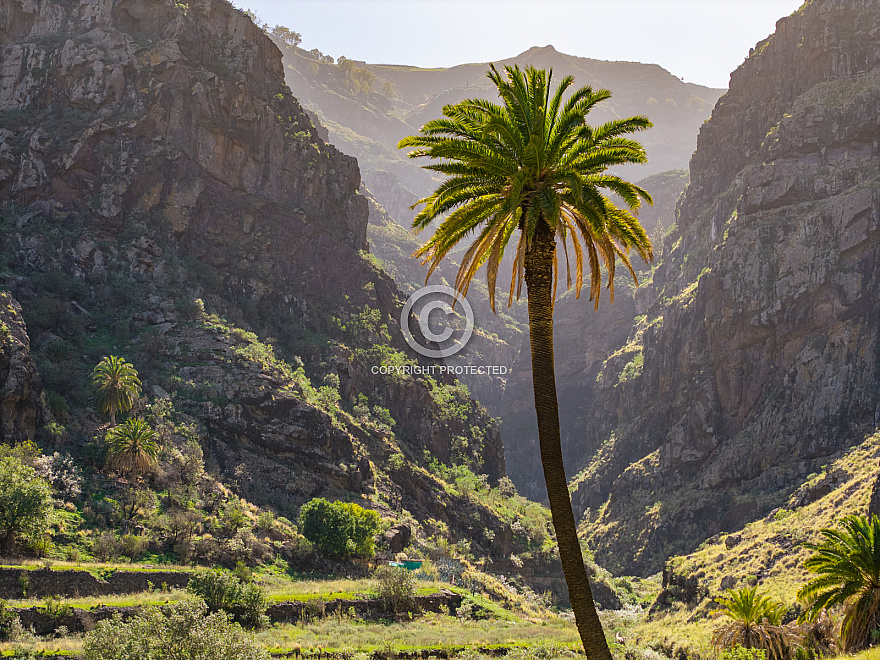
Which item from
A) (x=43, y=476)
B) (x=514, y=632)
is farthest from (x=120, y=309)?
(x=514, y=632)

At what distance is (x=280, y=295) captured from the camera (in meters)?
84.1

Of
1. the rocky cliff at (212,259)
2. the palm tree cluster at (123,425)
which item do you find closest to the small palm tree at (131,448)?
the palm tree cluster at (123,425)

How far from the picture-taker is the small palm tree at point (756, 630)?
35.9 m

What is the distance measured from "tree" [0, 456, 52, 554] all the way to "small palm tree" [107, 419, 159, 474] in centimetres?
820

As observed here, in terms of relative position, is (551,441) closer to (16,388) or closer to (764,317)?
(16,388)

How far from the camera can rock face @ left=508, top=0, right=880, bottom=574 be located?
3575 inches

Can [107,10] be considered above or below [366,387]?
above

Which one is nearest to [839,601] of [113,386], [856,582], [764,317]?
[856,582]

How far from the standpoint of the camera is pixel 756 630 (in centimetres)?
3722

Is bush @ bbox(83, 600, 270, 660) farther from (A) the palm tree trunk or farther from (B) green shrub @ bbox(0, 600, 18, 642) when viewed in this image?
(A) the palm tree trunk

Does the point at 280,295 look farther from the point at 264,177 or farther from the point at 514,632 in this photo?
the point at 514,632

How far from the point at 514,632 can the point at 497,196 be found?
108ft

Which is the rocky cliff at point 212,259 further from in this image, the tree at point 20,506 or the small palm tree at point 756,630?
the small palm tree at point 756,630

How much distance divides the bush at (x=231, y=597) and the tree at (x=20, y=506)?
413 inches
